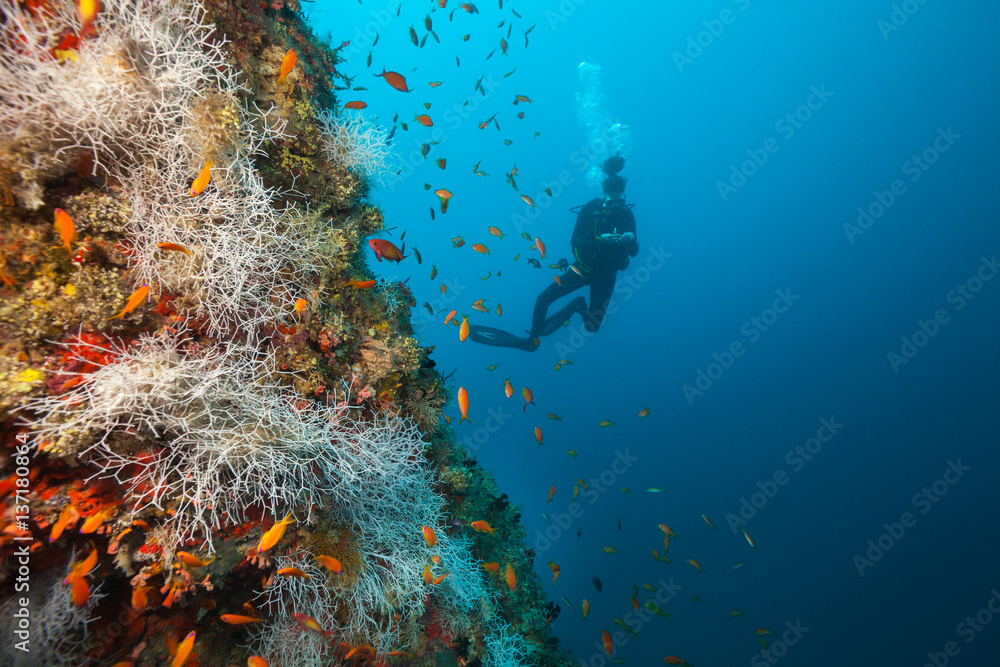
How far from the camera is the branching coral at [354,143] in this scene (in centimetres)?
313

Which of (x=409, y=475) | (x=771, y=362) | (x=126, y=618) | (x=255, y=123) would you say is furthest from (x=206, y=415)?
(x=771, y=362)

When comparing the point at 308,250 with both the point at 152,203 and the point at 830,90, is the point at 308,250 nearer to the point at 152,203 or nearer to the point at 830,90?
the point at 152,203

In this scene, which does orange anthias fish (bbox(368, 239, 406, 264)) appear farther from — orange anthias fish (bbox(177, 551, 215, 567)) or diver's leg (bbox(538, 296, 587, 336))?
diver's leg (bbox(538, 296, 587, 336))

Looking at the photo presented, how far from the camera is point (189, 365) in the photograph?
191cm

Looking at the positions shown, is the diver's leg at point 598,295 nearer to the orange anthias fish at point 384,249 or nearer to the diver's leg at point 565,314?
the diver's leg at point 565,314

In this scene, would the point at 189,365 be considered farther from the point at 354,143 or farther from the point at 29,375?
the point at 354,143

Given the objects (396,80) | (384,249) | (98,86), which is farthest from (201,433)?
(396,80)

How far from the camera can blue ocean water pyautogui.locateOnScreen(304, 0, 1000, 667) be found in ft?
87.6

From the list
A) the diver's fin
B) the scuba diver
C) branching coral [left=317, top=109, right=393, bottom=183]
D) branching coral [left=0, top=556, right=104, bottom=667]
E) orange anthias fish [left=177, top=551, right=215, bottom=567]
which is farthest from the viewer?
the diver's fin

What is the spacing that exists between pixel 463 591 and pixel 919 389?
7036cm

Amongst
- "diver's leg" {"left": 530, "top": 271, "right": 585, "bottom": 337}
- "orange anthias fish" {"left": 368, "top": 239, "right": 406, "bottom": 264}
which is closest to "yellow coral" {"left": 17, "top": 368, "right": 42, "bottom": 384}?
"orange anthias fish" {"left": 368, "top": 239, "right": 406, "bottom": 264}

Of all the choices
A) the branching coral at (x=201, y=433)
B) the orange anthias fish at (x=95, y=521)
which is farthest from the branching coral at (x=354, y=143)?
the orange anthias fish at (x=95, y=521)

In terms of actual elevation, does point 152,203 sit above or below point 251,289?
above

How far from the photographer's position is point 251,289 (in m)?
2.28
